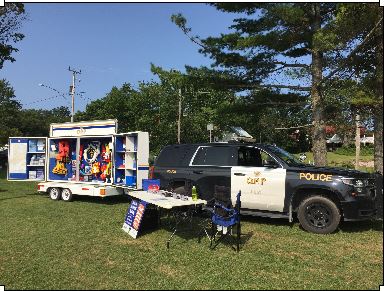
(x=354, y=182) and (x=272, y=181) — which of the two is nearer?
(x=354, y=182)

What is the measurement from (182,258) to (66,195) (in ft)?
29.9

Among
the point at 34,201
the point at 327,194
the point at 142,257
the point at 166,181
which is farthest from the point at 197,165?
the point at 34,201

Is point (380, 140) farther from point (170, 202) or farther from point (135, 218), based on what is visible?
point (135, 218)

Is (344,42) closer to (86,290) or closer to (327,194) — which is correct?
(327,194)

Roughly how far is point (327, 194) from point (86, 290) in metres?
5.75

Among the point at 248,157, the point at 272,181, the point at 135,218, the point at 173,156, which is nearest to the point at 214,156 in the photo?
the point at 248,157

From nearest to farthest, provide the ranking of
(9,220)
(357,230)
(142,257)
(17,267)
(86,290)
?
(86,290) → (17,267) → (142,257) → (357,230) → (9,220)

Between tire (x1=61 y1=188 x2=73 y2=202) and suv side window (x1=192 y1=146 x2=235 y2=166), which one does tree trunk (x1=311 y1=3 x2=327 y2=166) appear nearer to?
suv side window (x1=192 y1=146 x2=235 y2=166)

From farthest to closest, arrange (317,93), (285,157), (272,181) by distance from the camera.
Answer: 1. (317,93)
2. (285,157)
3. (272,181)

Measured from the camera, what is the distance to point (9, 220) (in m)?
10.3

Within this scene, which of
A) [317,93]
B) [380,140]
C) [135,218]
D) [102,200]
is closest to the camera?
[380,140]

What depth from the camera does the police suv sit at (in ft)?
27.2

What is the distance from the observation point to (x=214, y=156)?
1036 centimetres

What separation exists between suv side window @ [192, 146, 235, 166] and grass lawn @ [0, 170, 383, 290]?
1739 mm
